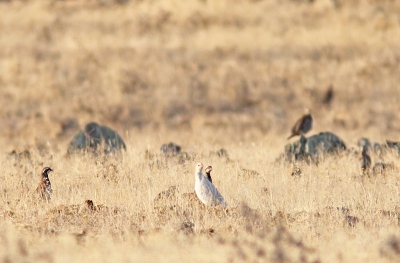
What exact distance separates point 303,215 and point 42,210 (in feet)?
9.32

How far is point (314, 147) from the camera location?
1345 centimetres

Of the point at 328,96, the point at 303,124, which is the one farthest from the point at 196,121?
the point at 303,124

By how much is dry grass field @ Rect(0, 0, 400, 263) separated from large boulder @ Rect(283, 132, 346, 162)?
40cm

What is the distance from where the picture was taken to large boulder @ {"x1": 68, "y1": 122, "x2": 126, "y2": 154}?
13295 millimetres

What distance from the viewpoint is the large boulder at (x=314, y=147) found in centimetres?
1296

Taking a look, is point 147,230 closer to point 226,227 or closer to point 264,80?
point 226,227

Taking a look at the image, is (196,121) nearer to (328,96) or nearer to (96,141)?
(328,96)

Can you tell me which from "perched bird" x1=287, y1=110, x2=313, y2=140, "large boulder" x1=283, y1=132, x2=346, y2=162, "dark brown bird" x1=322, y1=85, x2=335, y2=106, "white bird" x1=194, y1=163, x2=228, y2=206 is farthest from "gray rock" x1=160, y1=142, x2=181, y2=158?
"dark brown bird" x1=322, y1=85, x2=335, y2=106

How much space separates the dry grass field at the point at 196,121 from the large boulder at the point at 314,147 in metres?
0.40

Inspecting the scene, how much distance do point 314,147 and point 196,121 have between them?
373 inches

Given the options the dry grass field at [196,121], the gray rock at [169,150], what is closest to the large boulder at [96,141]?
the dry grass field at [196,121]

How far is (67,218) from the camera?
26.1ft

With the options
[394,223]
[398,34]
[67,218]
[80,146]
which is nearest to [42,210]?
[67,218]

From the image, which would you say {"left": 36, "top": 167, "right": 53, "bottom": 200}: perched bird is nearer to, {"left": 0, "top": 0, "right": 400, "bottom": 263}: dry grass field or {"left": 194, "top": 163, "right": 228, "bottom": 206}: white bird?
{"left": 0, "top": 0, "right": 400, "bottom": 263}: dry grass field
